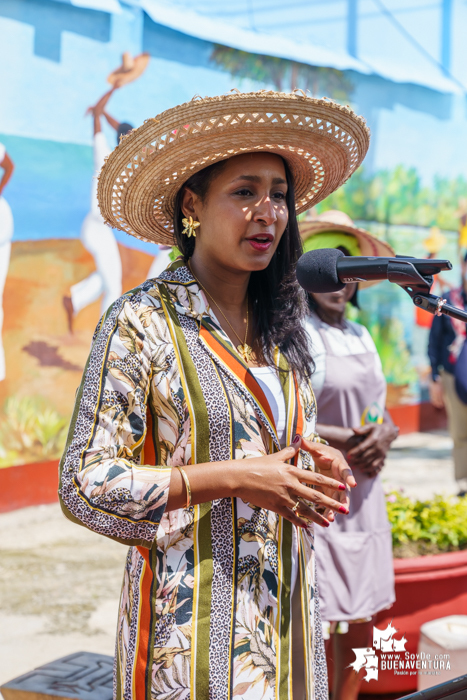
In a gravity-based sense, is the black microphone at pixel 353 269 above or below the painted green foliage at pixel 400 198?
below

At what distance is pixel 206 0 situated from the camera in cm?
749

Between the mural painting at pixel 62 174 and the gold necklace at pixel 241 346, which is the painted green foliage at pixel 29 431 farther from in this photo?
the gold necklace at pixel 241 346

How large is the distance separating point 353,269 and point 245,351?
503 millimetres

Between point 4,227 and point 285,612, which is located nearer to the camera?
point 285,612

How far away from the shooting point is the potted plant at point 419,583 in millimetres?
3230

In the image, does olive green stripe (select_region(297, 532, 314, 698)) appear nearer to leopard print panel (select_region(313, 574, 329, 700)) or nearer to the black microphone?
leopard print panel (select_region(313, 574, 329, 700))

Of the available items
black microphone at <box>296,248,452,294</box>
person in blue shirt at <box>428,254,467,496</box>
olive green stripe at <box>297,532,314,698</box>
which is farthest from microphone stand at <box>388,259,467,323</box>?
person in blue shirt at <box>428,254,467,496</box>

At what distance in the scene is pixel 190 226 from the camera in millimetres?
1919

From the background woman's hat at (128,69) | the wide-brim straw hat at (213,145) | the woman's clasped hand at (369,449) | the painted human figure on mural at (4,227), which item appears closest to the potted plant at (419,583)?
the woman's clasped hand at (369,449)

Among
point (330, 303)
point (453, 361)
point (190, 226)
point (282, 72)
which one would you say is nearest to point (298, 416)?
point (190, 226)

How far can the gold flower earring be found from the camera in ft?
6.27

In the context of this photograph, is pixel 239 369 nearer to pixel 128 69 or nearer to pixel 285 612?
pixel 285 612

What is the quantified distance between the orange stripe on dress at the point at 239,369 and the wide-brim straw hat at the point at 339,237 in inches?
62.3

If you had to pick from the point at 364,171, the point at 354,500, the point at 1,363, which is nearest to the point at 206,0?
the point at 364,171
